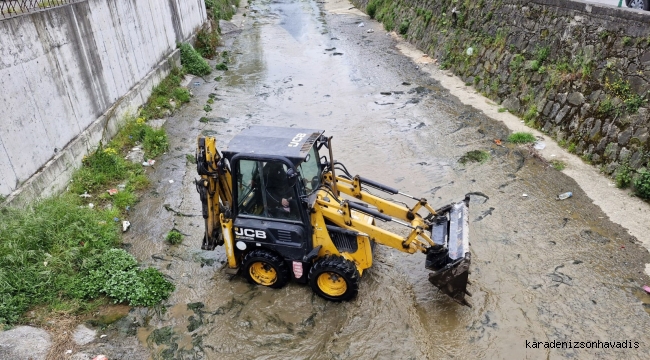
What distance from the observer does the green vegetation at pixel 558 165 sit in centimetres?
870

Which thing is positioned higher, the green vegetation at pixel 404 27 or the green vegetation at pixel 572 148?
the green vegetation at pixel 404 27

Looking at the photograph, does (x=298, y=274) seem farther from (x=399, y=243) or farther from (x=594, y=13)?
(x=594, y=13)

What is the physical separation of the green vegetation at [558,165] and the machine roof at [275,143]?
5673 millimetres

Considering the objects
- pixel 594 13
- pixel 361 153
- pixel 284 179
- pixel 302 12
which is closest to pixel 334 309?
pixel 284 179

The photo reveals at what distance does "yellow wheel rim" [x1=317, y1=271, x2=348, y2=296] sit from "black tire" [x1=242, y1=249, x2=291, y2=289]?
50 cm

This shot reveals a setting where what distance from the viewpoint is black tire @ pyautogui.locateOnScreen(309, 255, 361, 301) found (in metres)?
5.36

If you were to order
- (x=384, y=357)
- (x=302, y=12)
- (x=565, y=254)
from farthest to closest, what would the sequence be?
(x=302, y=12) < (x=565, y=254) < (x=384, y=357)

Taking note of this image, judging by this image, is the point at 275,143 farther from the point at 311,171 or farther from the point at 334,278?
the point at 334,278

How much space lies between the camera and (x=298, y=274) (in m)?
5.77

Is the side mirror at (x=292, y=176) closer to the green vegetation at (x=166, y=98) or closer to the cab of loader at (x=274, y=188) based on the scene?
Answer: the cab of loader at (x=274, y=188)

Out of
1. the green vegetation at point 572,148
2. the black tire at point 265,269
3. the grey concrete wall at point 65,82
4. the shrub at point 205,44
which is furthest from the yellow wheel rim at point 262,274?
the shrub at point 205,44

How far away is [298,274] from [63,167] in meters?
5.10

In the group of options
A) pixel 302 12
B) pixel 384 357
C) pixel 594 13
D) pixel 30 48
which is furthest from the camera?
pixel 302 12

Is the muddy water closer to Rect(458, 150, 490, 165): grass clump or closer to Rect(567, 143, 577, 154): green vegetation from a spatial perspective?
Rect(458, 150, 490, 165): grass clump
